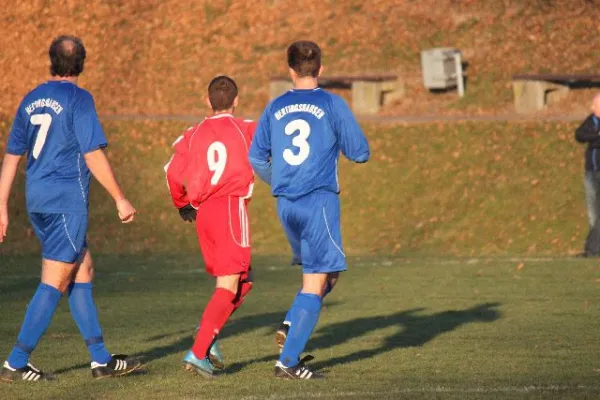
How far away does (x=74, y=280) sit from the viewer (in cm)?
849

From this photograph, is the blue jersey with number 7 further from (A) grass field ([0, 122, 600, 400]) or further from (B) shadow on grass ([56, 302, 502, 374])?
(B) shadow on grass ([56, 302, 502, 374])

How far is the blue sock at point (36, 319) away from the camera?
8.27m

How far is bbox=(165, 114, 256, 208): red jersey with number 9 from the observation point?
840cm

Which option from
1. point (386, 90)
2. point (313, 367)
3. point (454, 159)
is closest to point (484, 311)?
point (313, 367)

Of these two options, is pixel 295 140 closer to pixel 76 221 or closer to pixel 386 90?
pixel 76 221

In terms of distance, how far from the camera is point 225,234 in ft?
27.6

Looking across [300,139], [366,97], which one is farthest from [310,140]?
[366,97]

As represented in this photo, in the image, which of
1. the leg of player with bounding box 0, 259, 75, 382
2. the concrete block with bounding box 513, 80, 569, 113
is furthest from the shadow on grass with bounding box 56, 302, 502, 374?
the concrete block with bounding box 513, 80, 569, 113

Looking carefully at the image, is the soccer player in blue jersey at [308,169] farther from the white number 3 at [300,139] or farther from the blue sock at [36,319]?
the blue sock at [36,319]

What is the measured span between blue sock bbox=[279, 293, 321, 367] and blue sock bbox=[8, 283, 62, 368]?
4.62 feet

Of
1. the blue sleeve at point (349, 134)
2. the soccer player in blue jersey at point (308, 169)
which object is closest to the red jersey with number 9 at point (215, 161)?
the soccer player in blue jersey at point (308, 169)

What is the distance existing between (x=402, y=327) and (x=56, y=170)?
4171 mm

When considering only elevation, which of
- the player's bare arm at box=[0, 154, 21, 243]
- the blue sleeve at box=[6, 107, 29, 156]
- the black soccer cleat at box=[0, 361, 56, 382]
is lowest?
the black soccer cleat at box=[0, 361, 56, 382]

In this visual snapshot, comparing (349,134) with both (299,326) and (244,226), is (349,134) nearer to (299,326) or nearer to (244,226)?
(244,226)
